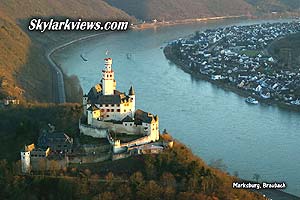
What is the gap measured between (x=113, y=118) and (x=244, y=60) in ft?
49.1

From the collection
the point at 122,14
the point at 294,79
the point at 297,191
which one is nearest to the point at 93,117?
the point at 297,191

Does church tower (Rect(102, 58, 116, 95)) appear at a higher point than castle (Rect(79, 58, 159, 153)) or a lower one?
higher

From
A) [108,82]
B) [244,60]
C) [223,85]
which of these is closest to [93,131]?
[108,82]

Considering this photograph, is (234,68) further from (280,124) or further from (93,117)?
(93,117)

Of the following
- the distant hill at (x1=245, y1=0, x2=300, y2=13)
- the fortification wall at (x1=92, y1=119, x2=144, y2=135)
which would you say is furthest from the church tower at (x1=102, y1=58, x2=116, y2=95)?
the distant hill at (x1=245, y1=0, x2=300, y2=13)

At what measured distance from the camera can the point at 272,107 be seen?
18516 mm

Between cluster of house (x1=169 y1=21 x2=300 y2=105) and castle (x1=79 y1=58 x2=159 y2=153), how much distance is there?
860 cm

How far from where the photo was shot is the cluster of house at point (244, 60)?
20672mm

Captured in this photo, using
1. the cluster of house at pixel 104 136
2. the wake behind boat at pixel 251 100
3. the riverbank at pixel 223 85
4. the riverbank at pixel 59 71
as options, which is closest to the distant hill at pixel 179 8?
the riverbank at pixel 59 71

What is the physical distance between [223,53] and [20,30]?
27.6 feet

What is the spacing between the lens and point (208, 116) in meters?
16.9

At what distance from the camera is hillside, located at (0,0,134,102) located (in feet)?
62.4
